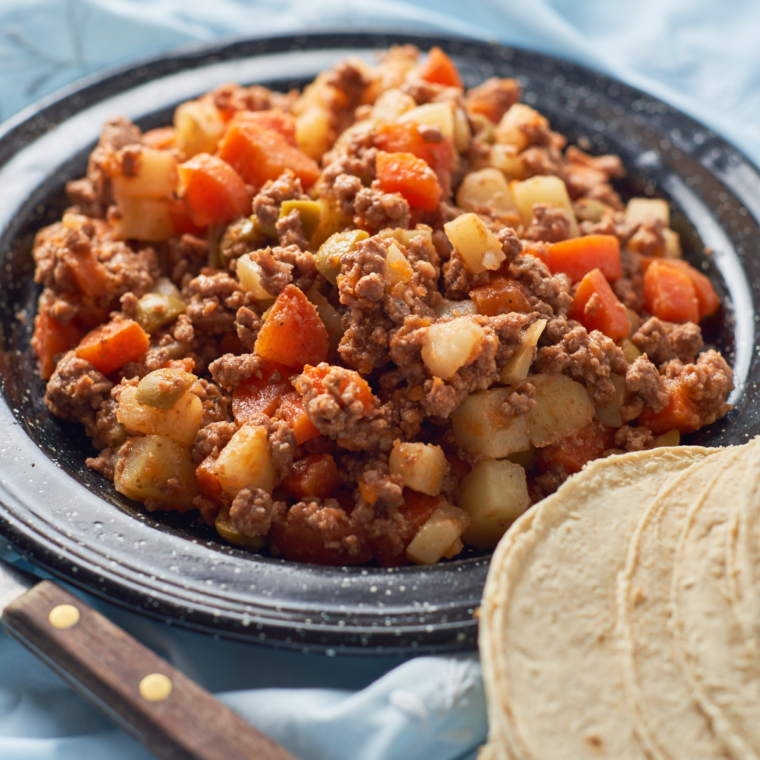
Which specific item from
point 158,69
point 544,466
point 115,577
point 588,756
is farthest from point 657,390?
point 158,69

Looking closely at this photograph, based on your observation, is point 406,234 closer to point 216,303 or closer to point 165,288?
point 216,303

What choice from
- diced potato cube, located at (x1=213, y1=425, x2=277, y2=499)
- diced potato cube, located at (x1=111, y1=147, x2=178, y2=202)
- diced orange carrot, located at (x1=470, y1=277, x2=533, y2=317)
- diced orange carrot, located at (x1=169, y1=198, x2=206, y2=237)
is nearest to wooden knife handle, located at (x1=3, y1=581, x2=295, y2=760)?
diced potato cube, located at (x1=213, y1=425, x2=277, y2=499)

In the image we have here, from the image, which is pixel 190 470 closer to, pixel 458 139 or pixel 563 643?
pixel 563 643

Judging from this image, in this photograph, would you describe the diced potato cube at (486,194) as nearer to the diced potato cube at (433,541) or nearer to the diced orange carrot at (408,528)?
the diced orange carrot at (408,528)

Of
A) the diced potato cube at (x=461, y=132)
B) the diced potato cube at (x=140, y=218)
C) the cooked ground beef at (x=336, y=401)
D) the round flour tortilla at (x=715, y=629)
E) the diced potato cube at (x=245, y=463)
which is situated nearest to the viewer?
the round flour tortilla at (x=715, y=629)

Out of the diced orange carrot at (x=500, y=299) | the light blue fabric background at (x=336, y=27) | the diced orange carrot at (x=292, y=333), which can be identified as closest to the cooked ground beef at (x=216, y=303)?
→ the diced orange carrot at (x=292, y=333)

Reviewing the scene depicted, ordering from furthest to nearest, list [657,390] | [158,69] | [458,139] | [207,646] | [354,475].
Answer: [158,69] < [458,139] < [657,390] < [354,475] < [207,646]
